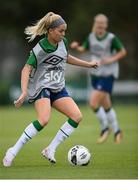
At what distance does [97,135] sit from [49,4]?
26102mm

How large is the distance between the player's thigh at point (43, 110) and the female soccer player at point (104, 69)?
5096mm

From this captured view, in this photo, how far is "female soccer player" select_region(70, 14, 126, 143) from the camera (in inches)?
643

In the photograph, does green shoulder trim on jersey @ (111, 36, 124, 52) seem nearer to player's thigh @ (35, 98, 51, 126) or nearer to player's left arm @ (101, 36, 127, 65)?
player's left arm @ (101, 36, 127, 65)

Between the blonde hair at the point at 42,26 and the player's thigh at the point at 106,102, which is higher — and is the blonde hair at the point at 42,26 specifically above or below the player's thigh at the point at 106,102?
above

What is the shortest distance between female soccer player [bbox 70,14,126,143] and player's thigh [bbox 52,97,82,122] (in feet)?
16.0

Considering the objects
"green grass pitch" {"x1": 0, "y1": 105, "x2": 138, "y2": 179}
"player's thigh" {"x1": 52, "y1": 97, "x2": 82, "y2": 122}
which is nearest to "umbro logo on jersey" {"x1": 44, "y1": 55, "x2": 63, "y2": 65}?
"player's thigh" {"x1": 52, "y1": 97, "x2": 82, "y2": 122}

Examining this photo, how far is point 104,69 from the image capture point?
55.0ft

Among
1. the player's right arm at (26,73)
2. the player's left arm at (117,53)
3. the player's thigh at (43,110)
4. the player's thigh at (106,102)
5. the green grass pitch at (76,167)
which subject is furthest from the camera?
the player's thigh at (106,102)

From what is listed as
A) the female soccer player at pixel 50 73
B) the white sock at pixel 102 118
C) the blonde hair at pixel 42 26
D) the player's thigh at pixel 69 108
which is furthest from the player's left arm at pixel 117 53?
the blonde hair at pixel 42 26

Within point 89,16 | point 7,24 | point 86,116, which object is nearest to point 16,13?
point 7,24

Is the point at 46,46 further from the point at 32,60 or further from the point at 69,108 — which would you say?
the point at 69,108

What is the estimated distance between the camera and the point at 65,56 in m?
11.5

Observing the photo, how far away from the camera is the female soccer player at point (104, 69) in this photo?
16.3m

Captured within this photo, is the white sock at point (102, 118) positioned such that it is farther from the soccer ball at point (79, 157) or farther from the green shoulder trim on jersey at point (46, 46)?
the green shoulder trim on jersey at point (46, 46)
